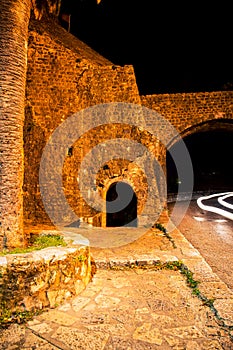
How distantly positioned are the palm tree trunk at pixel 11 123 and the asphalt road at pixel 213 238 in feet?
11.7

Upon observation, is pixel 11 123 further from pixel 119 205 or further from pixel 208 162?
pixel 208 162

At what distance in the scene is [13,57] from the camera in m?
4.03

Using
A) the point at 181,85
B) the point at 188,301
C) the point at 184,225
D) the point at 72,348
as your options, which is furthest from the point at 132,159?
the point at 181,85

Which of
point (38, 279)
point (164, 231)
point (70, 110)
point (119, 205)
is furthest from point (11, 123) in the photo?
point (119, 205)

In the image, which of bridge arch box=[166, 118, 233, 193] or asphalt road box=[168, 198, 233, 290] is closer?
asphalt road box=[168, 198, 233, 290]

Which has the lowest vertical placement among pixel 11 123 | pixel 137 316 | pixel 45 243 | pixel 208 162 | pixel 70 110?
pixel 137 316

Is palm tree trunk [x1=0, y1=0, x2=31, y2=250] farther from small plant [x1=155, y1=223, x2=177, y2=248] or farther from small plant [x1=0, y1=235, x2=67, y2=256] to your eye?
small plant [x1=155, y1=223, x2=177, y2=248]

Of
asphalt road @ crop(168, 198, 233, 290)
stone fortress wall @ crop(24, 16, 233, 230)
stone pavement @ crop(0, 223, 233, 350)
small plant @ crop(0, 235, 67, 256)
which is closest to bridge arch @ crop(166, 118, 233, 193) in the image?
asphalt road @ crop(168, 198, 233, 290)

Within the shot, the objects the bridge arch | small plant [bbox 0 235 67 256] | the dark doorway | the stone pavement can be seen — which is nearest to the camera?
the stone pavement

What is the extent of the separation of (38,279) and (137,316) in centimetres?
129

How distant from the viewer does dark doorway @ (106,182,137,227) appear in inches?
404

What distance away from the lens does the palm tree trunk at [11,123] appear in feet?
12.7

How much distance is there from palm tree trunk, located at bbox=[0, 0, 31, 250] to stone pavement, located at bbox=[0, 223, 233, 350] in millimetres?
1472

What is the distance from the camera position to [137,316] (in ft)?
9.95
